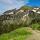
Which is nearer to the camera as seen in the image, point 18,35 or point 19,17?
point 18,35

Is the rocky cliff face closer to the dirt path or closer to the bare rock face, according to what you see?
the bare rock face

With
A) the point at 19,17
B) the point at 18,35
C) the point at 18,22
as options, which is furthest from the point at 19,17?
the point at 18,35

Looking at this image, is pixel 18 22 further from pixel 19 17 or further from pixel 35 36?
pixel 35 36

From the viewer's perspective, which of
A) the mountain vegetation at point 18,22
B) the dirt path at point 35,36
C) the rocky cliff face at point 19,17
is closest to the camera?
the dirt path at point 35,36

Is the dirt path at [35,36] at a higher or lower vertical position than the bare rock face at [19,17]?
lower

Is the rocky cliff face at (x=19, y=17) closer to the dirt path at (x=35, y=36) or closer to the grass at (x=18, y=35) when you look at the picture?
the grass at (x=18, y=35)

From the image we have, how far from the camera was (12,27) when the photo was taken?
221 centimetres

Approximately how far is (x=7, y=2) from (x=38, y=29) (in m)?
0.85

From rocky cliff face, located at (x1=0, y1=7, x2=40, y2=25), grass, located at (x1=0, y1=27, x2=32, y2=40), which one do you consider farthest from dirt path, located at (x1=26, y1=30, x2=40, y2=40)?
rocky cliff face, located at (x1=0, y1=7, x2=40, y2=25)

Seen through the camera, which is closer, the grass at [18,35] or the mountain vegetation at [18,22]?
the grass at [18,35]

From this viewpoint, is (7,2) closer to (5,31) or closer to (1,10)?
(1,10)

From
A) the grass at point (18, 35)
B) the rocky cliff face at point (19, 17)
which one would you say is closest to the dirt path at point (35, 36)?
the grass at point (18, 35)

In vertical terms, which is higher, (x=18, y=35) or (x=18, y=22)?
(x=18, y=22)

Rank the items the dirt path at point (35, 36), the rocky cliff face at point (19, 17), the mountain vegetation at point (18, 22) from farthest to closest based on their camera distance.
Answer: the rocky cliff face at point (19, 17) → the mountain vegetation at point (18, 22) → the dirt path at point (35, 36)
